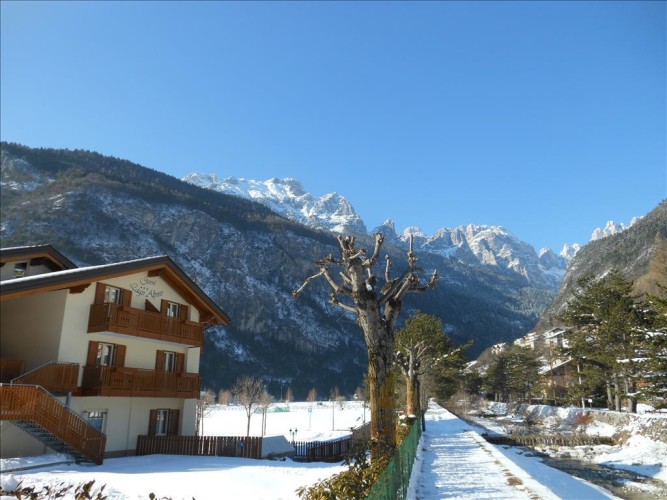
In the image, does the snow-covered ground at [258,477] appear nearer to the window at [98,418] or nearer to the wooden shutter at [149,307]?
the window at [98,418]

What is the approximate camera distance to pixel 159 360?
2903cm

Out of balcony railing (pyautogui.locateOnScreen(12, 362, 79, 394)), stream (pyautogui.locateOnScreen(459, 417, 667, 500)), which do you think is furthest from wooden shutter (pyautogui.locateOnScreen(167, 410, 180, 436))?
stream (pyautogui.locateOnScreen(459, 417, 667, 500))

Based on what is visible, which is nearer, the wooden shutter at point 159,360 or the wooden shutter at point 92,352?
the wooden shutter at point 92,352

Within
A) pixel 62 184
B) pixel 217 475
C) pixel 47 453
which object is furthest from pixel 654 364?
pixel 62 184

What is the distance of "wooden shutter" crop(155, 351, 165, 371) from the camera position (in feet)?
94.5

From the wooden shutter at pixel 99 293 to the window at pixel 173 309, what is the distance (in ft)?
18.4

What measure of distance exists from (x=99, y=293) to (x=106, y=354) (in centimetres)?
350

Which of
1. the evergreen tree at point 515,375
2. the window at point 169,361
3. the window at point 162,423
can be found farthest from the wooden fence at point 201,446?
the evergreen tree at point 515,375

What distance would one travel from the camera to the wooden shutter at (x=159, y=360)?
2880cm

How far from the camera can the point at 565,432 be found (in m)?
50.7

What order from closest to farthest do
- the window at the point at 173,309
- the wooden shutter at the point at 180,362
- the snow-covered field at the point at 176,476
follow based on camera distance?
1. the snow-covered field at the point at 176,476
2. the window at the point at 173,309
3. the wooden shutter at the point at 180,362

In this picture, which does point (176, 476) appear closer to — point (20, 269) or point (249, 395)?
point (20, 269)

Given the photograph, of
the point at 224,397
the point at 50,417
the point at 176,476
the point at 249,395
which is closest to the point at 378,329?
the point at 176,476

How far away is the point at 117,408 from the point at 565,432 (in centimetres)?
4543
